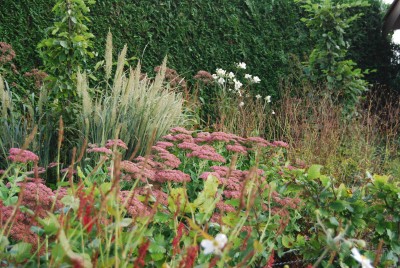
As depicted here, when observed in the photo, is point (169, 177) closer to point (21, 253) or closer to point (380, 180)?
point (380, 180)

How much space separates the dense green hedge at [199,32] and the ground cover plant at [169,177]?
282 millimetres

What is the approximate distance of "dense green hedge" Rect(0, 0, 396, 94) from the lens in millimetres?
6008

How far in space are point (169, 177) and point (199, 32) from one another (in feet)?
17.3

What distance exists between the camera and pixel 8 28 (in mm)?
5859

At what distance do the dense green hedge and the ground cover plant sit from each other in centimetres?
28

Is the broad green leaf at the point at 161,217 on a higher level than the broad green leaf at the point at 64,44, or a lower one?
lower

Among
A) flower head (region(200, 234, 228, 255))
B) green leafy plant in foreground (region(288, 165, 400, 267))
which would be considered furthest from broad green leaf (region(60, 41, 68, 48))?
flower head (region(200, 234, 228, 255))

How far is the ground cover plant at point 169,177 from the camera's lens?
4.83ft

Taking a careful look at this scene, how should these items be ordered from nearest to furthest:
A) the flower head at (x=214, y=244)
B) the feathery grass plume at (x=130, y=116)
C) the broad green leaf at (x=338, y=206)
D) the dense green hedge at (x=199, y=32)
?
the flower head at (x=214, y=244)
the broad green leaf at (x=338, y=206)
the feathery grass plume at (x=130, y=116)
the dense green hedge at (x=199, y=32)

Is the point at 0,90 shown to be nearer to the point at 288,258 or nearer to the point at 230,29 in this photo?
the point at 288,258

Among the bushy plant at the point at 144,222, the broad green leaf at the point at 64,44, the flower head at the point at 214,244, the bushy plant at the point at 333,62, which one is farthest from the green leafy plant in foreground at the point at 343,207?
the bushy plant at the point at 333,62

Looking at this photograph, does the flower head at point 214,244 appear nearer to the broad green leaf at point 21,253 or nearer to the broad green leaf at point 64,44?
the broad green leaf at point 21,253

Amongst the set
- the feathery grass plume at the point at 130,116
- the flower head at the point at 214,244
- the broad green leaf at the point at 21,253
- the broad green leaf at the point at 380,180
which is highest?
the flower head at the point at 214,244

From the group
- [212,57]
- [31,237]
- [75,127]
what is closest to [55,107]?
[75,127]
